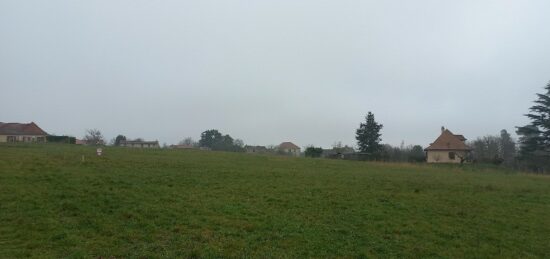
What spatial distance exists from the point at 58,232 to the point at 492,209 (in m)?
15.3

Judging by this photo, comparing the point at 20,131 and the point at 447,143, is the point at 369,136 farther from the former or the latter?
the point at 20,131

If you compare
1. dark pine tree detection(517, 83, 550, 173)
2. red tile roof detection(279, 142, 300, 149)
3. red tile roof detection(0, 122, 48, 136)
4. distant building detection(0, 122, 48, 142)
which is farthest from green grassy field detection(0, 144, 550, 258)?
red tile roof detection(279, 142, 300, 149)

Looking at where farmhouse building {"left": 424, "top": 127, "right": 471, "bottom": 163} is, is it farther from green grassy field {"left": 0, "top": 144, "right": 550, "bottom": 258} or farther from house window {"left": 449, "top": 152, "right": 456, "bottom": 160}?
green grassy field {"left": 0, "top": 144, "right": 550, "bottom": 258}

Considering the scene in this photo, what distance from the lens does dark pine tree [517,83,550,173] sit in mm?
61531

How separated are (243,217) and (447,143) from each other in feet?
217

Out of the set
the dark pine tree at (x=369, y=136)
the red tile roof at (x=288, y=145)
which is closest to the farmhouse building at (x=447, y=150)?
the dark pine tree at (x=369, y=136)

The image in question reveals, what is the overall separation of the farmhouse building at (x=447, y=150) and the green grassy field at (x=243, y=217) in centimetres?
5126

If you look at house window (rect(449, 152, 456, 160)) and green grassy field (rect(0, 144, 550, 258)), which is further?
house window (rect(449, 152, 456, 160))

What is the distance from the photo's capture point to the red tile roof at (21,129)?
266 feet

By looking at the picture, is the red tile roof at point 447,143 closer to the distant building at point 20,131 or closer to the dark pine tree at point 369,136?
the dark pine tree at point 369,136

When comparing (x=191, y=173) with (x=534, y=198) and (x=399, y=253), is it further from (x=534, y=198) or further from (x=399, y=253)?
(x=534, y=198)

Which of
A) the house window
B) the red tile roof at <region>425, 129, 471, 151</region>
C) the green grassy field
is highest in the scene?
the red tile roof at <region>425, 129, 471, 151</region>

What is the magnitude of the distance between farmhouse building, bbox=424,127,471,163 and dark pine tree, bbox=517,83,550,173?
874 cm

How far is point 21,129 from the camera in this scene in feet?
270
